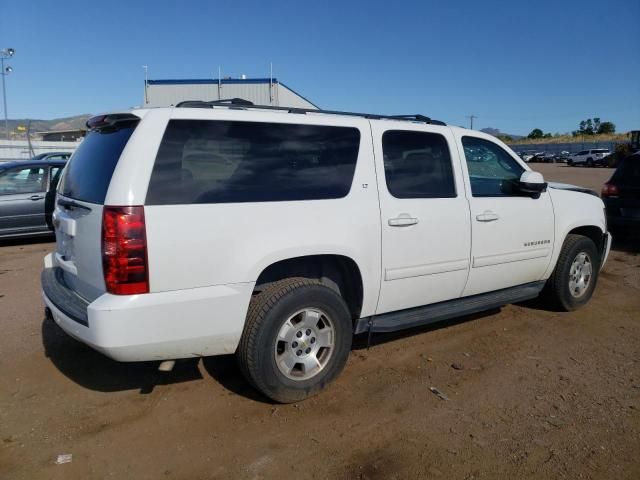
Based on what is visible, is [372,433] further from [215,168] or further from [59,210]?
[59,210]

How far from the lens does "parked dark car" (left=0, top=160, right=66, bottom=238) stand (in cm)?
898

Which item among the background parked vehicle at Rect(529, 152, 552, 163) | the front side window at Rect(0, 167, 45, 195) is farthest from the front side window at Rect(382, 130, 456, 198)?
the background parked vehicle at Rect(529, 152, 552, 163)

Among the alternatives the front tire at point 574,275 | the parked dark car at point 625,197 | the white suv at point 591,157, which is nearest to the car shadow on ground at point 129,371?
the front tire at point 574,275

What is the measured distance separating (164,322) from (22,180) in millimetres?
8066

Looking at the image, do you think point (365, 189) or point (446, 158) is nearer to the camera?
point (365, 189)

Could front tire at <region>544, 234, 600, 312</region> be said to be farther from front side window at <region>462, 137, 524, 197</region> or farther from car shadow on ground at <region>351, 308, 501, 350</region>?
front side window at <region>462, 137, 524, 197</region>

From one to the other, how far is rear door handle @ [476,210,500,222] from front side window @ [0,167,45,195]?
27.3ft

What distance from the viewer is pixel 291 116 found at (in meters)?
3.48

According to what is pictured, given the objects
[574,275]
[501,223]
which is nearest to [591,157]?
[574,275]

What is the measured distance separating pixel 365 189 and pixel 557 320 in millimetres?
2861

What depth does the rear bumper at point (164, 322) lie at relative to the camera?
2818 millimetres

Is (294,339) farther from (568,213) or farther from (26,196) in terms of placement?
(26,196)

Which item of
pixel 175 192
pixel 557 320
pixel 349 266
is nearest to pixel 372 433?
pixel 349 266

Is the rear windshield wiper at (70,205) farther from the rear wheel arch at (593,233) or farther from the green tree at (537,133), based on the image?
the green tree at (537,133)
